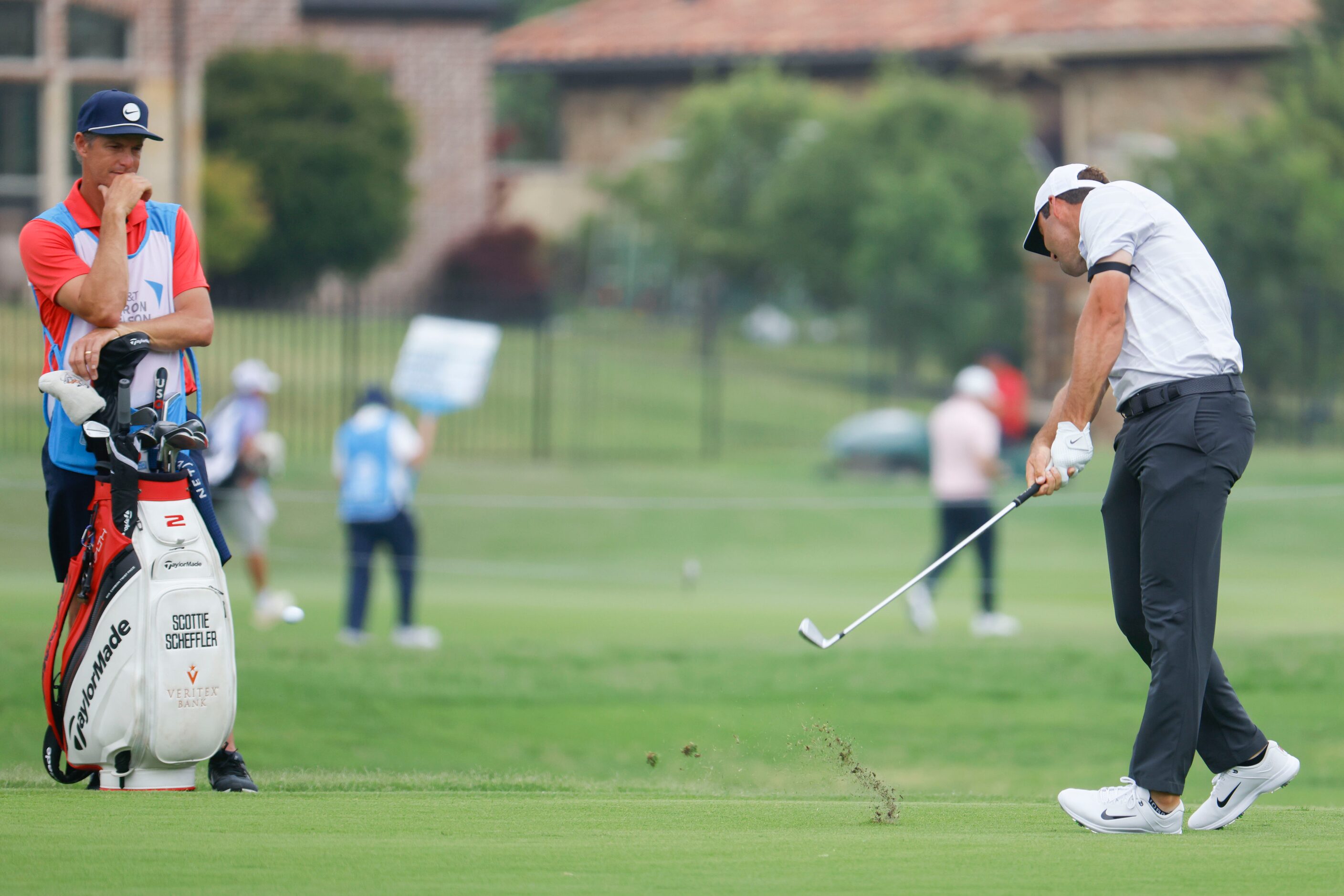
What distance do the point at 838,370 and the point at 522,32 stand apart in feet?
58.9

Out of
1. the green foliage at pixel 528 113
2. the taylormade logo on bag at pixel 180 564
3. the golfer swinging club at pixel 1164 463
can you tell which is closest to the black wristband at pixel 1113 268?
the golfer swinging club at pixel 1164 463

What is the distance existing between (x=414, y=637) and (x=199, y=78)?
17.8 meters

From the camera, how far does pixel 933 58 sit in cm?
3822

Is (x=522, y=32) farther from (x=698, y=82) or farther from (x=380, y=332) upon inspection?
(x=380, y=332)

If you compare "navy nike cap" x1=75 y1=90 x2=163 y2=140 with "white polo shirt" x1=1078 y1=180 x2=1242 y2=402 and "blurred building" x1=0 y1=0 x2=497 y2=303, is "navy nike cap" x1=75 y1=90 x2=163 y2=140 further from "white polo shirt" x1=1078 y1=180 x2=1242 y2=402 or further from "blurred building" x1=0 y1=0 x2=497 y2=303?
"blurred building" x1=0 y1=0 x2=497 y2=303

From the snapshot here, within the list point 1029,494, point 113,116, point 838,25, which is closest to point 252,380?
point 113,116

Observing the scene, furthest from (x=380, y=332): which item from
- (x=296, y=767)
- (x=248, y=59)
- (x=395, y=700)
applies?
(x=296, y=767)

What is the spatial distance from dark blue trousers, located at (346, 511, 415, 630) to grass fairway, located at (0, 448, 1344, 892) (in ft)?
1.39

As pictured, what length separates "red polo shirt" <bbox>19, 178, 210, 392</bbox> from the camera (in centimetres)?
534

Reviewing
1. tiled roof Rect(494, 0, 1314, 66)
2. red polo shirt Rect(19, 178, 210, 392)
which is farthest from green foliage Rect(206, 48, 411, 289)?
red polo shirt Rect(19, 178, 210, 392)

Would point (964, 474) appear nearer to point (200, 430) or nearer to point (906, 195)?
point (200, 430)

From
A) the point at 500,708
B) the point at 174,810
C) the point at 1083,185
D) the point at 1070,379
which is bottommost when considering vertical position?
the point at 500,708

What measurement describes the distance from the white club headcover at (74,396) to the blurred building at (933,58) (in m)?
27.5

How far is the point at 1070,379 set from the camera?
5.18 metres
